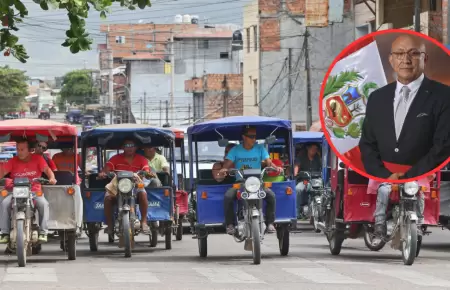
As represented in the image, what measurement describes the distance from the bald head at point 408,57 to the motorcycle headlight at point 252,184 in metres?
2.53

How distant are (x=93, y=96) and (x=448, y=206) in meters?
149

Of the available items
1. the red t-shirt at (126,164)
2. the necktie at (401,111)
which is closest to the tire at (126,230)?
the red t-shirt at (126,164)

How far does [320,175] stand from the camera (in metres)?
27.8

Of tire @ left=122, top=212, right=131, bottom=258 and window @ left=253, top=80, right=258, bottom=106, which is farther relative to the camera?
window @ left=253, top=80, right=258, bottom=106

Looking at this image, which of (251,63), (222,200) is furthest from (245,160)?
(251,63)

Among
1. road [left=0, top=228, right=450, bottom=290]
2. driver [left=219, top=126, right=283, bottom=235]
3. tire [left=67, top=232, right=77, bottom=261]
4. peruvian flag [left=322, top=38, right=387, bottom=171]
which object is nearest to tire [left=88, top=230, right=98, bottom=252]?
road [left=0, top=228, right=450, bottom=290]

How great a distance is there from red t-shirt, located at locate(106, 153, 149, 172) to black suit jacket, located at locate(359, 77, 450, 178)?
→ 4263 millimetres

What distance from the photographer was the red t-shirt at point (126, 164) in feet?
64.9

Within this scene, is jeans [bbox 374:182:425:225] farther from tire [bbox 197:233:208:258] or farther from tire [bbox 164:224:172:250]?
tire [bbox 164:224:172:250]

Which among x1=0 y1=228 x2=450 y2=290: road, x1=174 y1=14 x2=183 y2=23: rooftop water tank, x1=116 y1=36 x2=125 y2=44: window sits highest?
x1=174 y1=14 x2=183 y2=23: rooftop water tank

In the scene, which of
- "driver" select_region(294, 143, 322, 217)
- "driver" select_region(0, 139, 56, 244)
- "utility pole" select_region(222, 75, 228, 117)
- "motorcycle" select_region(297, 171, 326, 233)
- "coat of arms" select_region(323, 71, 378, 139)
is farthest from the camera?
"utility pole" select_region(222, 75, 228, 117)

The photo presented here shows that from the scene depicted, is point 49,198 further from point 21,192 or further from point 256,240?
point 256,240

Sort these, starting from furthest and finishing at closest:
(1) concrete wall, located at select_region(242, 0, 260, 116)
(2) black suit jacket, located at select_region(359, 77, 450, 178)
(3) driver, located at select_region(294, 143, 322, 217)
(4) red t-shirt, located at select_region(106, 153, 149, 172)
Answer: (1) concrete wall, located at select_region(242, 0, 260, 116) < (3) driver, located at select_region(294, 143, 322, 217) < (4) red t-shirt, located at select_region(106, 153, 149, 172) < (2) black suit jacket, located at select_region(359, 77, 450, 178)

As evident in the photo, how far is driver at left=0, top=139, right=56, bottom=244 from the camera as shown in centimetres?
1728
